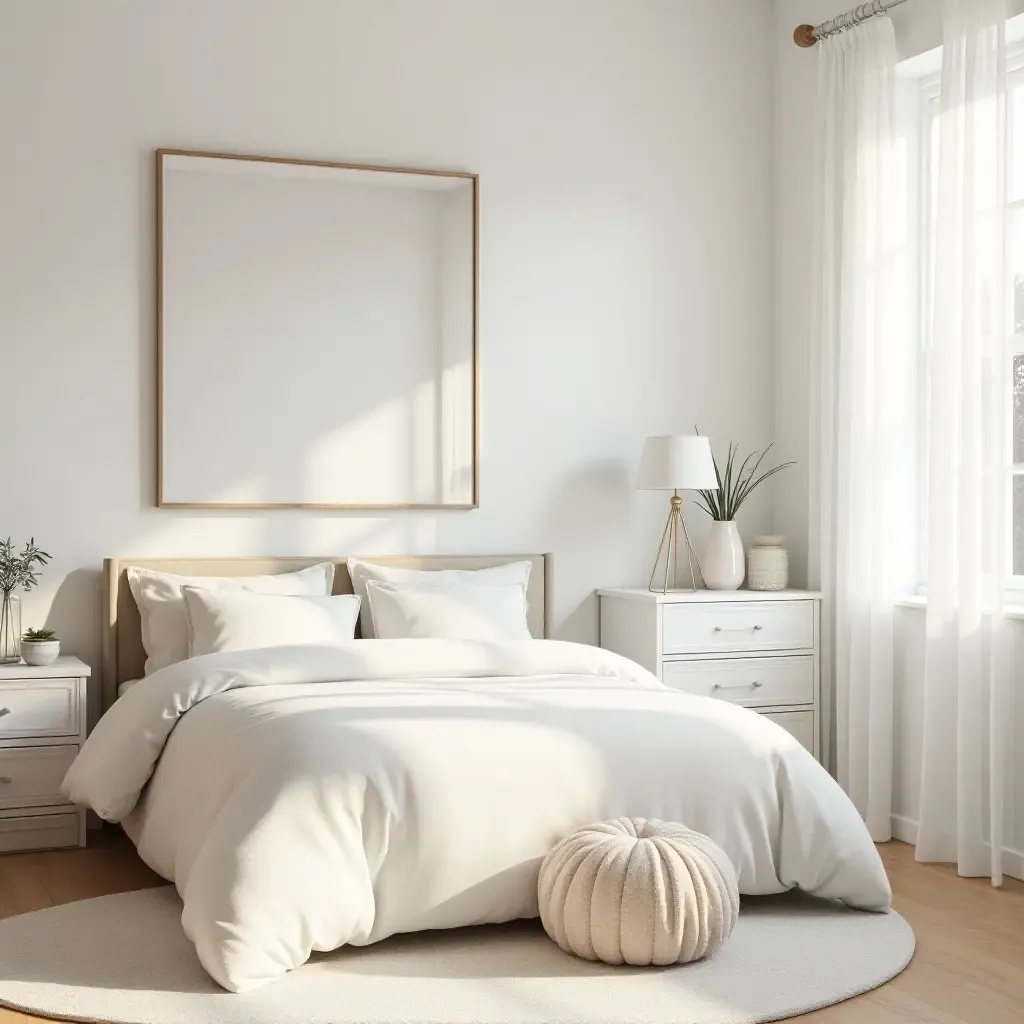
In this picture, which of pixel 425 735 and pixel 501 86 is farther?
pixel 501 86

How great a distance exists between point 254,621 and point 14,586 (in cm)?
78

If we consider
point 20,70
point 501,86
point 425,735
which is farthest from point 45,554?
point 501,86

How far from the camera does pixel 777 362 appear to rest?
16.9 ft

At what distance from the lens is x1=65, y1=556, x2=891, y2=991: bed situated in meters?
2.79

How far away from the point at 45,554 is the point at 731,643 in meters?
2.23

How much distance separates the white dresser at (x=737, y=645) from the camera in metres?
4.50

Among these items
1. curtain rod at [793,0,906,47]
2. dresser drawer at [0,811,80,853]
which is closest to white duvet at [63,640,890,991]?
dresser drawer at [0,811,80,853]

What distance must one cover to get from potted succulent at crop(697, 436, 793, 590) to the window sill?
0.60 metres

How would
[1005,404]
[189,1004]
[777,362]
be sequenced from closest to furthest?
[189,1004]
[1005,404]
[777,362]

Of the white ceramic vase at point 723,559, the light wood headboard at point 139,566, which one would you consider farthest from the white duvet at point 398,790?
the white ceramic vase at point 723,559

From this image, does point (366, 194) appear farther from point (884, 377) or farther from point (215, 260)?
point (884, 377)

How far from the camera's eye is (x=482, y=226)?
477 cm

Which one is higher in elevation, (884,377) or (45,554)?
(884,377)

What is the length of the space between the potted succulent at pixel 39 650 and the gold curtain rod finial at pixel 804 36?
3.17 m
